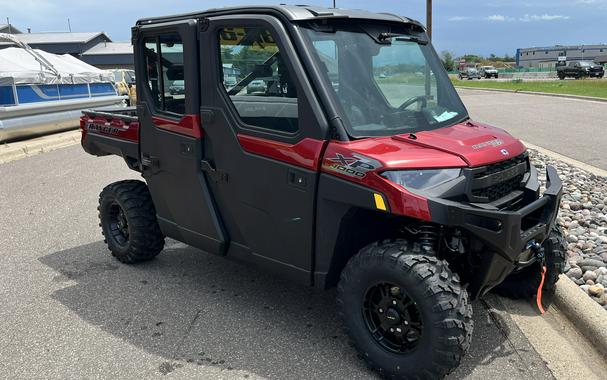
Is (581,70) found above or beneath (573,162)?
above

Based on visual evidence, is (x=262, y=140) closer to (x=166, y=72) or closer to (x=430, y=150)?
(x=430, y=150)

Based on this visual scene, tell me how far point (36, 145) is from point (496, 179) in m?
12.2

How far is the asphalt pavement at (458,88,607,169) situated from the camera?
9875 millimetres

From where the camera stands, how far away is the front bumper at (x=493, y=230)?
8.88 ft

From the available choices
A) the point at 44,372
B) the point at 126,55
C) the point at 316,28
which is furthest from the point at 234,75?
the point at 126,55

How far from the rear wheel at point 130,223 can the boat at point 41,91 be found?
355 inches

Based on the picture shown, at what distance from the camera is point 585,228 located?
17.4 ft

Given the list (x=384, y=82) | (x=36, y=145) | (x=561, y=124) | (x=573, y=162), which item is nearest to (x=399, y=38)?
(x=384, y=82)

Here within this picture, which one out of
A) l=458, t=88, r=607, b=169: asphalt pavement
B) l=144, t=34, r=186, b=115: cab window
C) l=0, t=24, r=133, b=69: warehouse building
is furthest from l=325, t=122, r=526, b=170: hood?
l=0, t=24, r=133, b=69: warehouse building

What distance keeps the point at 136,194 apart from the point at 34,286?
1.15 metres

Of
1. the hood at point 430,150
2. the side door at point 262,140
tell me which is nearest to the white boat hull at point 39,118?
the side door at point 262,140

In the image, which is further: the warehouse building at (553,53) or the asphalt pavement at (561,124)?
the warehouse building at (553,53)

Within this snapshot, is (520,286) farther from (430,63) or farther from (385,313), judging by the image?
(430,63)

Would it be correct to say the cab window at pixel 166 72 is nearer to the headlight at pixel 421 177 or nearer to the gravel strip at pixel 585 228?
the headlight at pixel 421 177
